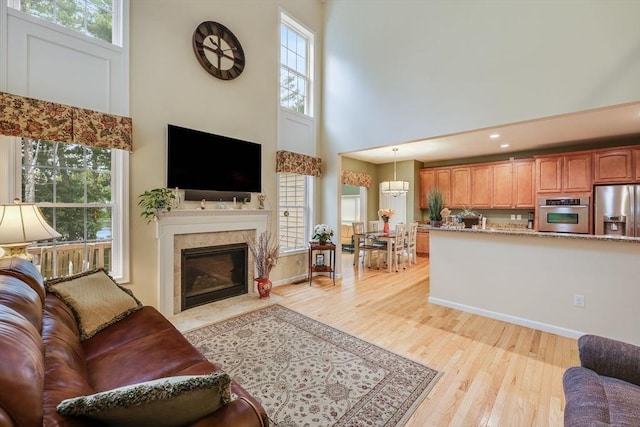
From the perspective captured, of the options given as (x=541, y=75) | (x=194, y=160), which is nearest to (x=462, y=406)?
(x=541, y=75)

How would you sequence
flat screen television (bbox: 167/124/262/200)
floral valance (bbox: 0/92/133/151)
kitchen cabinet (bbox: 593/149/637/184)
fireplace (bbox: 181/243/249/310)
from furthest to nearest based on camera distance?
1. kitchen cabinet (bbox: 593/149/637/184)
2. fireplace (bbox: 181/243/249/310)
3. flat screen television (bbox: 167/124/262/200)
4. floral valance (bbox: 0/92/133/151)

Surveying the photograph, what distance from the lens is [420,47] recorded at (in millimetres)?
4117

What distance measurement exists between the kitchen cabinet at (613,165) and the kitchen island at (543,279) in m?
3.22

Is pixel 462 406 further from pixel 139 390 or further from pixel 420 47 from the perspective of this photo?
pixel 420 47

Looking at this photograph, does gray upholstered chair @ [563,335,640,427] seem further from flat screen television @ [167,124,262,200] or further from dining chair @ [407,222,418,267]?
dining chair @ [407,222,418,267]

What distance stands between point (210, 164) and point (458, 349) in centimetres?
364

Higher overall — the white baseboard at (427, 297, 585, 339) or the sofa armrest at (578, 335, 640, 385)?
the sofa armrest at (578, 335, 640, 385)

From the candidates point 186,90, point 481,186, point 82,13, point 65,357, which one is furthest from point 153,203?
point 481,186

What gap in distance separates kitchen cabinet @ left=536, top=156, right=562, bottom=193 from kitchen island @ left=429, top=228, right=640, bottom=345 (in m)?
3.32

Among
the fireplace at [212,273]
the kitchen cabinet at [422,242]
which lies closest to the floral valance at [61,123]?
the fireplace at [212,273]

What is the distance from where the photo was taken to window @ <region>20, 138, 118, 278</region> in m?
2.74

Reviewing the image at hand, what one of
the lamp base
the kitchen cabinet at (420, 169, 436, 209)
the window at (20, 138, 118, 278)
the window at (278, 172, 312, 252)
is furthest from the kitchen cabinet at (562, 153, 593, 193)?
the lamp base

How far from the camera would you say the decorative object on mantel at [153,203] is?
10.7 ft

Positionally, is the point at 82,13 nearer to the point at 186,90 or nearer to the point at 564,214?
the point at 186,90
